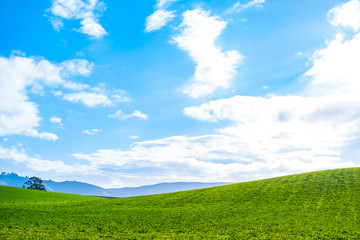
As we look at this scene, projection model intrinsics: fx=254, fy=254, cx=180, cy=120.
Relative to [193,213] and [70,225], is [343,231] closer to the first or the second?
[193,213]

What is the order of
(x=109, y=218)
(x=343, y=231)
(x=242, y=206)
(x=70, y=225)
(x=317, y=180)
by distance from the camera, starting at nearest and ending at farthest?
(x=343, y=231), (x=70, y=225), (x=109, y=218), (x=242, y=206), (x=317, y=180)

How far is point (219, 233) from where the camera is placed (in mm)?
30469

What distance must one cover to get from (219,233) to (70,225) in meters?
20.6

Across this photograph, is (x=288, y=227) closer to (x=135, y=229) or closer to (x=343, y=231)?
(x=343, y=231)

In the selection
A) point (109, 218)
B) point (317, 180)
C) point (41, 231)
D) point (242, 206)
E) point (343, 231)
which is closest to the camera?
point (343, 231)

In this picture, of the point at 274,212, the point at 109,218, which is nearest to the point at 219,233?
the point at 274,212

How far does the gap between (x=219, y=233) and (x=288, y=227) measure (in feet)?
29.7

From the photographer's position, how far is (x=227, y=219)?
37344 mm

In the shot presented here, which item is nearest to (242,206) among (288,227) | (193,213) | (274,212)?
(274,212)

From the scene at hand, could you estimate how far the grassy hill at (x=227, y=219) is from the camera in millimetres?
29952

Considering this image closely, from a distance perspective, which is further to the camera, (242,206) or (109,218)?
(242,206)

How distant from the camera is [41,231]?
104 ft

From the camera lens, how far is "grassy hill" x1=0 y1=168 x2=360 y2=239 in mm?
29952

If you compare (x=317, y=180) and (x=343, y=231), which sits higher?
(x=317, y=180)
